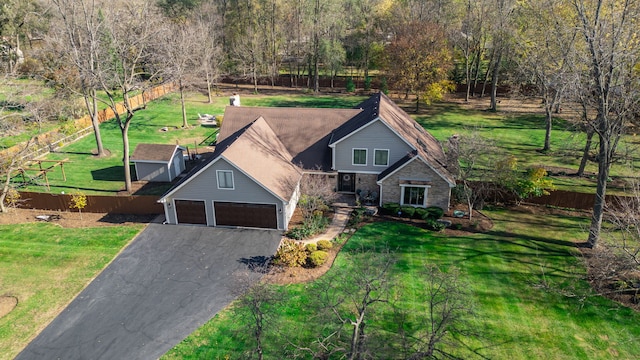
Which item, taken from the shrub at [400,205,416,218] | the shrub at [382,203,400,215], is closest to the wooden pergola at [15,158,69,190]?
the shrub at [382,203,400,215]

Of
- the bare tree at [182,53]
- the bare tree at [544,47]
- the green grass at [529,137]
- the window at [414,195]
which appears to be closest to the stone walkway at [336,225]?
the window at [414,195]

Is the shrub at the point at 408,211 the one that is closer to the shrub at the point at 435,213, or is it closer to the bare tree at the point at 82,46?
the shrub at the point at 435,213

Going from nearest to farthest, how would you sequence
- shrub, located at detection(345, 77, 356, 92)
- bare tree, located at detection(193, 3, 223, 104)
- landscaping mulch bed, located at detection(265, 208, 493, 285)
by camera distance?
landscaping mulch bed, located at detection(265, 208, 493, 285) < bare tree, located at detection(193, 3, 223, 104) < shrub, located at detection(345, 77, 356, 92)

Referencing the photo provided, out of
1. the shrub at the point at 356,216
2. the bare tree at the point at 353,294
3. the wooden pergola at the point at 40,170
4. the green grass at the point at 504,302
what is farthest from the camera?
the wooden pergola at the point at 40,170

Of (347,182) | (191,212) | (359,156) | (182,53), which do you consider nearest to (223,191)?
(191,212)

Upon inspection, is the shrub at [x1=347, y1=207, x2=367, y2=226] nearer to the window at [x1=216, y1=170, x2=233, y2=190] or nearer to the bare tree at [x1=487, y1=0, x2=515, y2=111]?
the window at [x1=216, y1=170, x2=233, y2=190]

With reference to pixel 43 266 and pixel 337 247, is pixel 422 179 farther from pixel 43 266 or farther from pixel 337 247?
Answer: pixel 43 266
